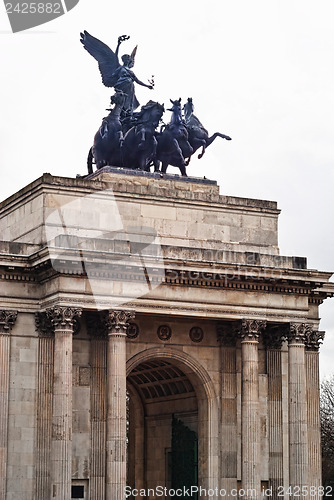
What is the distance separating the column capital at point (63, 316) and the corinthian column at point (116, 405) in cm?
138

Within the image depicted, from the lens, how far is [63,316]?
48156mm

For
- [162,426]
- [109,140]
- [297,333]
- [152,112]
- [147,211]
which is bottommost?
[162,426]

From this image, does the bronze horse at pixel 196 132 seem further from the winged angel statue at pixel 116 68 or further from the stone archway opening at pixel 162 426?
the stone archway opening at pixel 162 426

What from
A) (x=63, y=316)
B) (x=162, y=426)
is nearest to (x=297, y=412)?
(x=162, y=426)

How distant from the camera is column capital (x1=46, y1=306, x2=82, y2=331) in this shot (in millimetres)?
48156

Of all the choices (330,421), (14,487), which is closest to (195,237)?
(14,487)

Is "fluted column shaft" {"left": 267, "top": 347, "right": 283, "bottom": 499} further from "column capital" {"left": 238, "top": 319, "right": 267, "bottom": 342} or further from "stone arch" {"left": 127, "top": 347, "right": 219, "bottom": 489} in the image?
"column capital" {"left": 238, "top": 319, "right": 267, "bottom": 342}

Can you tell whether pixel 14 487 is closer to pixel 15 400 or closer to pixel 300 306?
pixel 15 400

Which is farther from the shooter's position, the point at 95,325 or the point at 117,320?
the point at 95,325

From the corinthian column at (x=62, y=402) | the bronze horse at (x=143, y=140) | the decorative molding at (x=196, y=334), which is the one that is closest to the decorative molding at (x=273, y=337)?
the decorative molding at (x=196, y=334)

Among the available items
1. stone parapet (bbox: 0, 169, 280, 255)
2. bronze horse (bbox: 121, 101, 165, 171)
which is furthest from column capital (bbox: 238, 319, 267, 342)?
bronze horse (bbox: 121, 101, 165, 171)

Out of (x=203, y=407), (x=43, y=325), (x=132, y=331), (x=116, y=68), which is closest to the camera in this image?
(x=43, y=325)

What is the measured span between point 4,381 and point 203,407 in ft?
28.4

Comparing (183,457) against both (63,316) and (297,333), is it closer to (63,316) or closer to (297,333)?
(297,333)
